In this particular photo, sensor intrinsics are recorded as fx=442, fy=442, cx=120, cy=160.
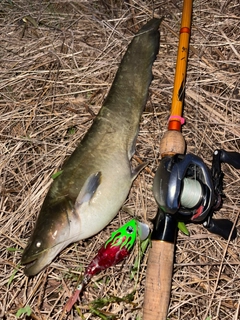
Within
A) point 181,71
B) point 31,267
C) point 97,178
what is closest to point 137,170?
point 97,178

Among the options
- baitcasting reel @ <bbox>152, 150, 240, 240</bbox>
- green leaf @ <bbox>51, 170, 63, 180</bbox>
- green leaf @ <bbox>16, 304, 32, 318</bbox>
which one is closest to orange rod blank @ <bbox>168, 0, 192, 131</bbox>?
baitcasting reel @ <bbox>152, 150, 240, 240</bbox>

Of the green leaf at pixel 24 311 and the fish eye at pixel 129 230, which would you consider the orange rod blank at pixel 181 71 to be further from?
the green leaf at pixel 24 311

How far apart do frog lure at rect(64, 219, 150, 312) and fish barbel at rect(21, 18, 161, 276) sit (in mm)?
132

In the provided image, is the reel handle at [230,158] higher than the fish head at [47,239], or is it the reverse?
the reel handle at [230,158]

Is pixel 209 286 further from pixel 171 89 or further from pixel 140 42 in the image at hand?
pixel 140 42

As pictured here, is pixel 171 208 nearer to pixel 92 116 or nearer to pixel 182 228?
pixel 182 228

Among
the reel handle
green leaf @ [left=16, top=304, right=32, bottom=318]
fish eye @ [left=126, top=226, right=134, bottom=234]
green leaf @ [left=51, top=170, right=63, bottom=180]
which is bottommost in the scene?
green leaf @ [left=16, top=304, right=32, bottom=318]

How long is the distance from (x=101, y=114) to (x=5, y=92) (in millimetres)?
961

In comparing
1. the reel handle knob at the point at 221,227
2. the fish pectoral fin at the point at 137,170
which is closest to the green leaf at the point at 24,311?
the fish pectoral fin at the point at 137,170

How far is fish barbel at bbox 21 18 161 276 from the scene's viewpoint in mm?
2625

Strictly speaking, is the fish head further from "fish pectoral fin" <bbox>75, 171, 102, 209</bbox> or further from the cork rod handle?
the cork rod handle

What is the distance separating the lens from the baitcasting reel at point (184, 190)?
7.84 feet

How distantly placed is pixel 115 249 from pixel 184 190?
572 mm

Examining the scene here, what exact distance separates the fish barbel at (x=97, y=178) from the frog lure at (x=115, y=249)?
0.13 meters
